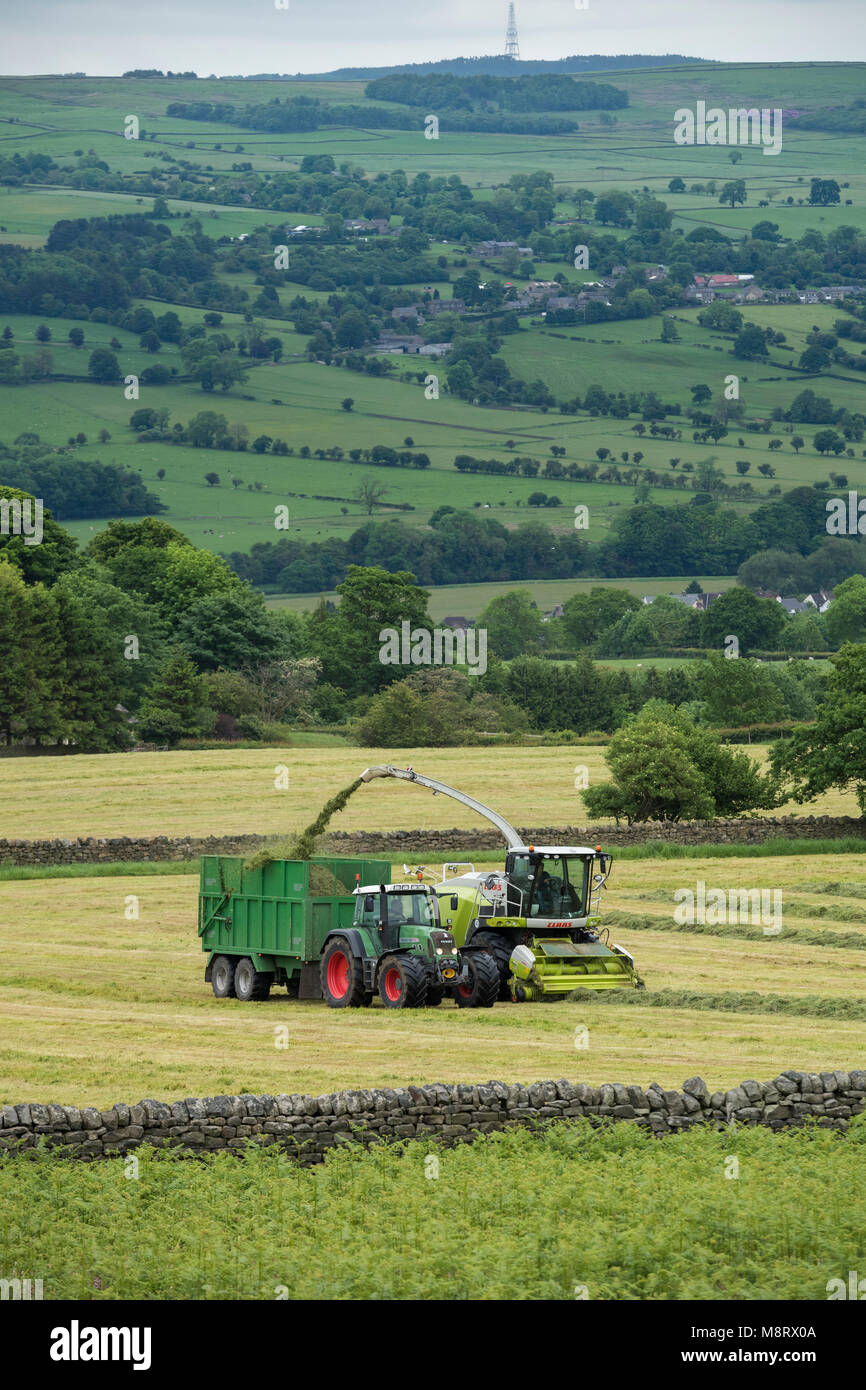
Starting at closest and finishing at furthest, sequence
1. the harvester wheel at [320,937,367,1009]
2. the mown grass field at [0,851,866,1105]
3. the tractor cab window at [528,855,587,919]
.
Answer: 1. the mown grass field at [0,851,866,1105]
2. the harvester wheel at [320,937,367,1009]
3. the tractor cab window at [528,855,587,919]

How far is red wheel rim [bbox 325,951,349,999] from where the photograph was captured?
26391 mm

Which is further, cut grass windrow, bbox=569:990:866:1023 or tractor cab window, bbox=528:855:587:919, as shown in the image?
tractor cab window, bbox=528:855:587:919

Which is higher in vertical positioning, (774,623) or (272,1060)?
(272,1060)

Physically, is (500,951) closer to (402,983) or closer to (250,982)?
(402,983)

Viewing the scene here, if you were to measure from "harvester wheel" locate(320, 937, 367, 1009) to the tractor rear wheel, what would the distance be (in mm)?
2001

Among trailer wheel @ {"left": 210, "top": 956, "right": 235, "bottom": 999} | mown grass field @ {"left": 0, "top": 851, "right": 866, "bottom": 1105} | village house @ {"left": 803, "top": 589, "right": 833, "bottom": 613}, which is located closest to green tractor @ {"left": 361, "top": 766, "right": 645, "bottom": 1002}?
mown grass field @ {"left": 0, "top": 851, "right": 866, "bottom": 1105}

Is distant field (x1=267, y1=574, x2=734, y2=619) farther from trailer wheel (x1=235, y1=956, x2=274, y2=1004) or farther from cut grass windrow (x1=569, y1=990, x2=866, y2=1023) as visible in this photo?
cut grass windrow (x1=569, y1=990, x2=866, y2=1023)

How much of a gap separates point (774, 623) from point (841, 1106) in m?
116

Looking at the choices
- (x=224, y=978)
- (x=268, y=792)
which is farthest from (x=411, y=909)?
(x=268, y=792)

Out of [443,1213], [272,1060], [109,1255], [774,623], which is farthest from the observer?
[774,623]

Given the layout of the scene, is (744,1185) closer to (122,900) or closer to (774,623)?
(122,900)

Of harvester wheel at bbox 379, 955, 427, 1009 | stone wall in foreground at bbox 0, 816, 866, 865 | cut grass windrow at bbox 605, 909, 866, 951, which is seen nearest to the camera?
harvester wheel at bbox 379, 955, 427, 1009
